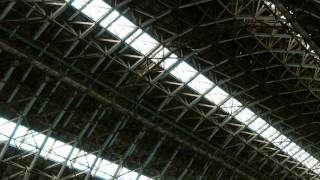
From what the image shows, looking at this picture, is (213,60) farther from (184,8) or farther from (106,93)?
(106,93)

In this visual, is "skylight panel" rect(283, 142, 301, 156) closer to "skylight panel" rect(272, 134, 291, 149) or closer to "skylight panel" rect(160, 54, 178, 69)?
"skylight panel" rect(272, 134, 291, 149)

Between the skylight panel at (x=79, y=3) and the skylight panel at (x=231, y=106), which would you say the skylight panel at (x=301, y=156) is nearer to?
the skylight panel at (x=231, y=106)

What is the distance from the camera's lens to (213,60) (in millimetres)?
31703

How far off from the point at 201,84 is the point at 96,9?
422 inches

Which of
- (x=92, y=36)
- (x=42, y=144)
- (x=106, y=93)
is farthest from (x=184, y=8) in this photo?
(x=42, y=144)

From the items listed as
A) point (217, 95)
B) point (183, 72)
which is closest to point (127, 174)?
point (217, 95)

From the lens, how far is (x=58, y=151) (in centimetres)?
3152

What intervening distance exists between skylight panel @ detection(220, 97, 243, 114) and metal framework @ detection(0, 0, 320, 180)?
1.17 feet

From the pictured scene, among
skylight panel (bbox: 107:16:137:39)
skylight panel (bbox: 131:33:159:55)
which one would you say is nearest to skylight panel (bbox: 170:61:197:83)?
skylight panel (bbox: 131:33:159:55)

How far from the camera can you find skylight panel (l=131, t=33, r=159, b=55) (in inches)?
1140

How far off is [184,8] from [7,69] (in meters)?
11.0

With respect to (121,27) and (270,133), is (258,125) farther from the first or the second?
(121,27)

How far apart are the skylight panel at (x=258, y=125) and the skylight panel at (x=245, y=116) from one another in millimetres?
1216

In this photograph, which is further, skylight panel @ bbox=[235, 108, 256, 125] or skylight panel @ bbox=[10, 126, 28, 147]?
skylight panel @ bbox=[235, 108, 256, 125]
